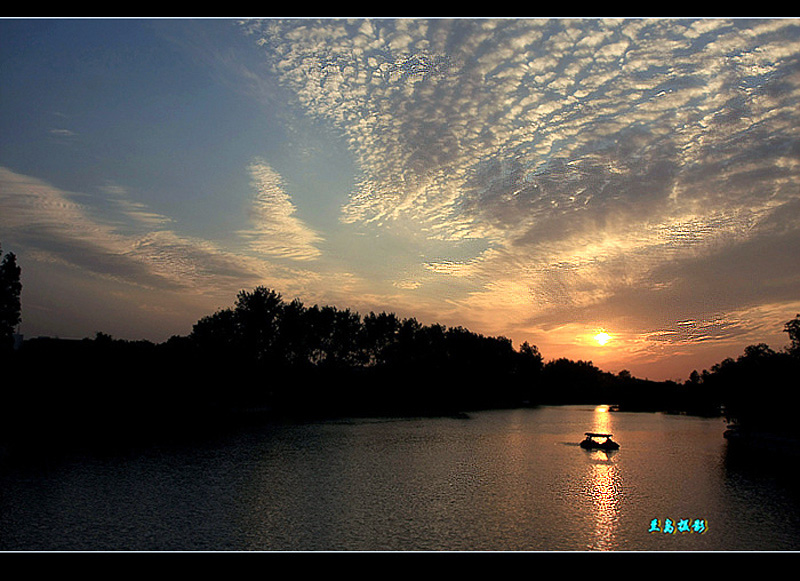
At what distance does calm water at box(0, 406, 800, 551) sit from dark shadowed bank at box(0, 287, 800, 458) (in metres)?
13.8

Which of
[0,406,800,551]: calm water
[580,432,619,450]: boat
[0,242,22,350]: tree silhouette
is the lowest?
[0,406,800,551]: calm water

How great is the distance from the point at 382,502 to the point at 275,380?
83588 millimetres

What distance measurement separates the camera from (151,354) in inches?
2805

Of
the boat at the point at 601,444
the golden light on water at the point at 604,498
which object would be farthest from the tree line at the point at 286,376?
the golden light on water at the point at 604,498

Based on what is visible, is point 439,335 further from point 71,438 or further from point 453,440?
point 71,438

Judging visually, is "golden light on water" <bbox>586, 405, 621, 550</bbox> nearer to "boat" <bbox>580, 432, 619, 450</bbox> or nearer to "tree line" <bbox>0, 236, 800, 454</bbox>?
"boat" <bbox>580, 432, 619, 450</bbox>

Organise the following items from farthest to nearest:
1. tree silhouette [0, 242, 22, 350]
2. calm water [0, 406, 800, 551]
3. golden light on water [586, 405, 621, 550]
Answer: tree silhouette [0, 242, 22, 350] < golden light on water [586, 405, 621, 550] < calm water [0, 406, 800, 551]

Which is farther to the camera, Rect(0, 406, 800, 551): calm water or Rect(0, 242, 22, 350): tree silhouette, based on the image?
Rect(0, 242, 22, 350): tree silhouette

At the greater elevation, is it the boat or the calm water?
the boat

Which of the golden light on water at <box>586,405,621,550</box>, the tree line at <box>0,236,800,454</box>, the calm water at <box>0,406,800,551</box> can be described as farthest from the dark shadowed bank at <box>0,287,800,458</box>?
the golden light on water at <box>586,405,621,550</box>

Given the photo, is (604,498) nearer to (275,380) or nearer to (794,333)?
(794,333)

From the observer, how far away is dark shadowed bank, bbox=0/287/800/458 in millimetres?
52719
